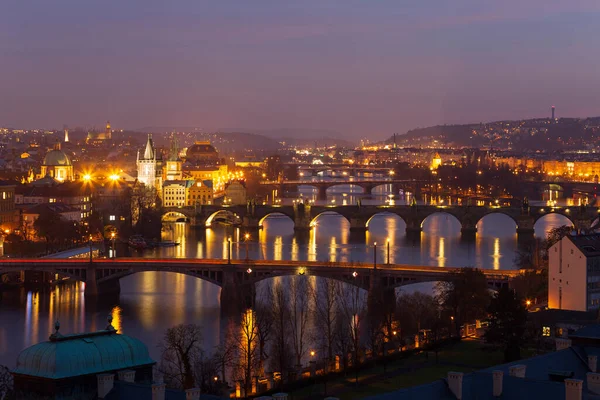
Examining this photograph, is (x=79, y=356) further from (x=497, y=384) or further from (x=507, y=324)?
(x=507, y=324)

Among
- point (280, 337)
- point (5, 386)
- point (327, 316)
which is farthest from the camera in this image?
point (327, 316)

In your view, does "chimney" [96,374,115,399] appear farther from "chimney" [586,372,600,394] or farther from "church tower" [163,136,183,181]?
"church tower" [163,136,183,181]

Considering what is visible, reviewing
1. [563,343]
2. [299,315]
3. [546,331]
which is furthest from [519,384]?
[299,315]

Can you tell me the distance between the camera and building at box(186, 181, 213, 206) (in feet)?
221

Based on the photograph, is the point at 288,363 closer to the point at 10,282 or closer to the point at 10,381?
the point at 10,381

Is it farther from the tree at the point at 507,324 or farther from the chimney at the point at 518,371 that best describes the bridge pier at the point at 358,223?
the chimney at the point at 518,371

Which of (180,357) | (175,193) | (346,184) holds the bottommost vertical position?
(180,357)

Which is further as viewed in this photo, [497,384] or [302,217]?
[302,217]

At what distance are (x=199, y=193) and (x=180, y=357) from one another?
48288 millimetres

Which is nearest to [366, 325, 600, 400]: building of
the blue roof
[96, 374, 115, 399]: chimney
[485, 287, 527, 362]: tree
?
the blue roof

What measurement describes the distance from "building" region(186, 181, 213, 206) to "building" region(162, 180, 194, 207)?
0.80ft

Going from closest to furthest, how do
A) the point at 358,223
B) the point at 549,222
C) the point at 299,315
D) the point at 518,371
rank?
the point at 518,371
the point at 299,315
the point at 358,223
the point at 549,222

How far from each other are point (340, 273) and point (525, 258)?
6966mm

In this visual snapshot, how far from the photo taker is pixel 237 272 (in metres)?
29.5
